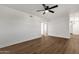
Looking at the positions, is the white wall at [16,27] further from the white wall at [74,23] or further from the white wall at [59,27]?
the white wall at [74,23]

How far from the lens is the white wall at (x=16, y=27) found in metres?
1.45

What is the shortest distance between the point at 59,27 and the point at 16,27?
0.80 m

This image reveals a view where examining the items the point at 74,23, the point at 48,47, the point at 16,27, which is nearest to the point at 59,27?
the point at 74,23

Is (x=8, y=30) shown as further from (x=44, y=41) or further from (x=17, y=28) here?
(x=44, y=41)

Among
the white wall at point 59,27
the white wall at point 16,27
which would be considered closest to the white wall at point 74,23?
the white wall at point 59,27

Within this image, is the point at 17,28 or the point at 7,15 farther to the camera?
the point at 17,28

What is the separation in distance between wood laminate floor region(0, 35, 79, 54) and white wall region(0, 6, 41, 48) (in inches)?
4.3

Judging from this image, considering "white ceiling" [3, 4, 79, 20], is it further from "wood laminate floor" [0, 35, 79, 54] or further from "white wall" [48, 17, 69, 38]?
"wood laminate floor" [0, 35, 79, 54]

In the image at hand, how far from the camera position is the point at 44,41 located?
1.60m

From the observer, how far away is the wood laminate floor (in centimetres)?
150

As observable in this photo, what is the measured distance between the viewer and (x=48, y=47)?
5.08 feet
